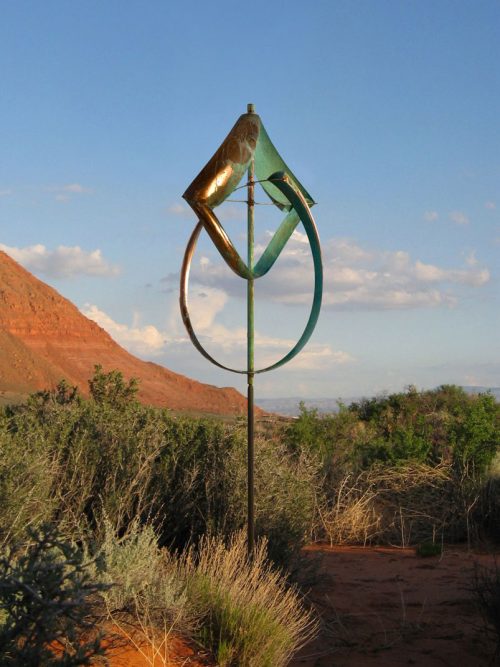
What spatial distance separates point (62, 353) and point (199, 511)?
186ft

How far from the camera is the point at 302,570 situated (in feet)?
25.9

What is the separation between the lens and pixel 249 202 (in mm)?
7207

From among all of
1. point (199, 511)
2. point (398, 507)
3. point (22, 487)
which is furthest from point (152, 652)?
point (398, 507)

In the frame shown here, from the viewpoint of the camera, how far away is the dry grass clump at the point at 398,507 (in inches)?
427

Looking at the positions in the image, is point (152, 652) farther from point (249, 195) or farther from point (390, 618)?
point (249, 195)

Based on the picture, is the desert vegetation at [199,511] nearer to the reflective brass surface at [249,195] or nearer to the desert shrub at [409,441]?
the desert shrub at [409,441]

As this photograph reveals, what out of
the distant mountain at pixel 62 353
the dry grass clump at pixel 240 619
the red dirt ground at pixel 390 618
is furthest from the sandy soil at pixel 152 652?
the distant mountain at pixel 62 353

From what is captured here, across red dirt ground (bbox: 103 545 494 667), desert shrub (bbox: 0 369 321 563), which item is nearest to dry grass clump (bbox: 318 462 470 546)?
red dirt ground (bbox: 103 545 494 667)

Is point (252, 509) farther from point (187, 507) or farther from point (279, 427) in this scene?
point (279, 427)

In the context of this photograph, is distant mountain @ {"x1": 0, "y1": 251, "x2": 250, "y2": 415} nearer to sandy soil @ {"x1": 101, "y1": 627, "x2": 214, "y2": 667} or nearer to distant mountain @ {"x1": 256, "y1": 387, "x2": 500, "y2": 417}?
distant mountain @ {"x1": 256, "y1": 387, "x2": 500, "y2": 417}

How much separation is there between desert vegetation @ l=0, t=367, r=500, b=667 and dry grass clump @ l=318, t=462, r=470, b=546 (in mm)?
28

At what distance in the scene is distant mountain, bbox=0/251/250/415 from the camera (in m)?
55.8

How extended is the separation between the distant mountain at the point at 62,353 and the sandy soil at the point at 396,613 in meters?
46.3

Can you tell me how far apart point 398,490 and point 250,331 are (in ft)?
18.9
